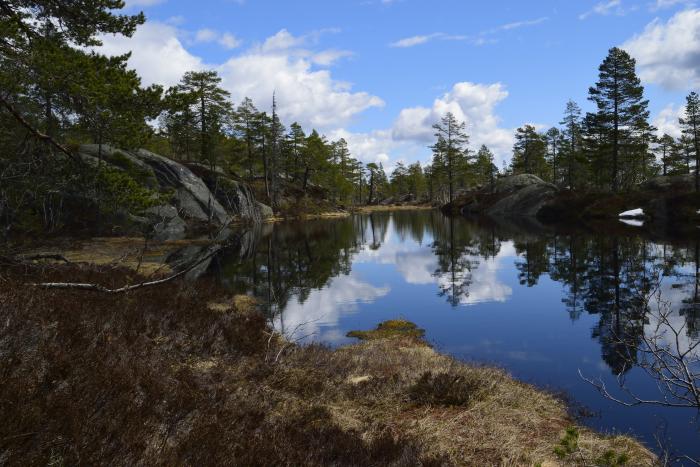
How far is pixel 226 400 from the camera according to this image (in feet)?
18.0

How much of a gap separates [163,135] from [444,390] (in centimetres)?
6071

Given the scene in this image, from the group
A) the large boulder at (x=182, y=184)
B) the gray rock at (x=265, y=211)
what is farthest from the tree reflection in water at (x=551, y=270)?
the gray rock at (x=265, y=211)

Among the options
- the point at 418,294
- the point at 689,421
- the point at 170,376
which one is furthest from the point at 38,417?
the point at 418,294

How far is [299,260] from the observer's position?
87.9ft

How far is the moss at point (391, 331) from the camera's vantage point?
1284 cm

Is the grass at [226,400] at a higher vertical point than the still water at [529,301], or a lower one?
higher

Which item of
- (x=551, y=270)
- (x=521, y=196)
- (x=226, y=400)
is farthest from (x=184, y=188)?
(x=521, y=196)

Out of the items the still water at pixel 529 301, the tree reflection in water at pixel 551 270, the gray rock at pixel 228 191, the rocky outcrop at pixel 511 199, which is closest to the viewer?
the still water at pixel 529 301

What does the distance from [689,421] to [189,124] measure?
188 feet

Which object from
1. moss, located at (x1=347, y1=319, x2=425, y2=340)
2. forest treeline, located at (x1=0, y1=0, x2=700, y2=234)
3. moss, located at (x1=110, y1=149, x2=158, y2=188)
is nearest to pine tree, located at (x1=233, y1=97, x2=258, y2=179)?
forest treeline, located at (x1=0, y1=0, x2=700, y2=234)

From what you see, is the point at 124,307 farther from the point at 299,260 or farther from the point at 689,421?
the point at 299,260

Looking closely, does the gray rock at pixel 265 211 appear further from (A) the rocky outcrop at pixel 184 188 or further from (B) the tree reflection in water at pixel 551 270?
(B) the tree reflection in water at pixel 551 270

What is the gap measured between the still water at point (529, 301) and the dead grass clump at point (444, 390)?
6.35 ft

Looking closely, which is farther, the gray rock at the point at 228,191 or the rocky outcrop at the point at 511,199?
the rocky outcrop at the point at 511,199
